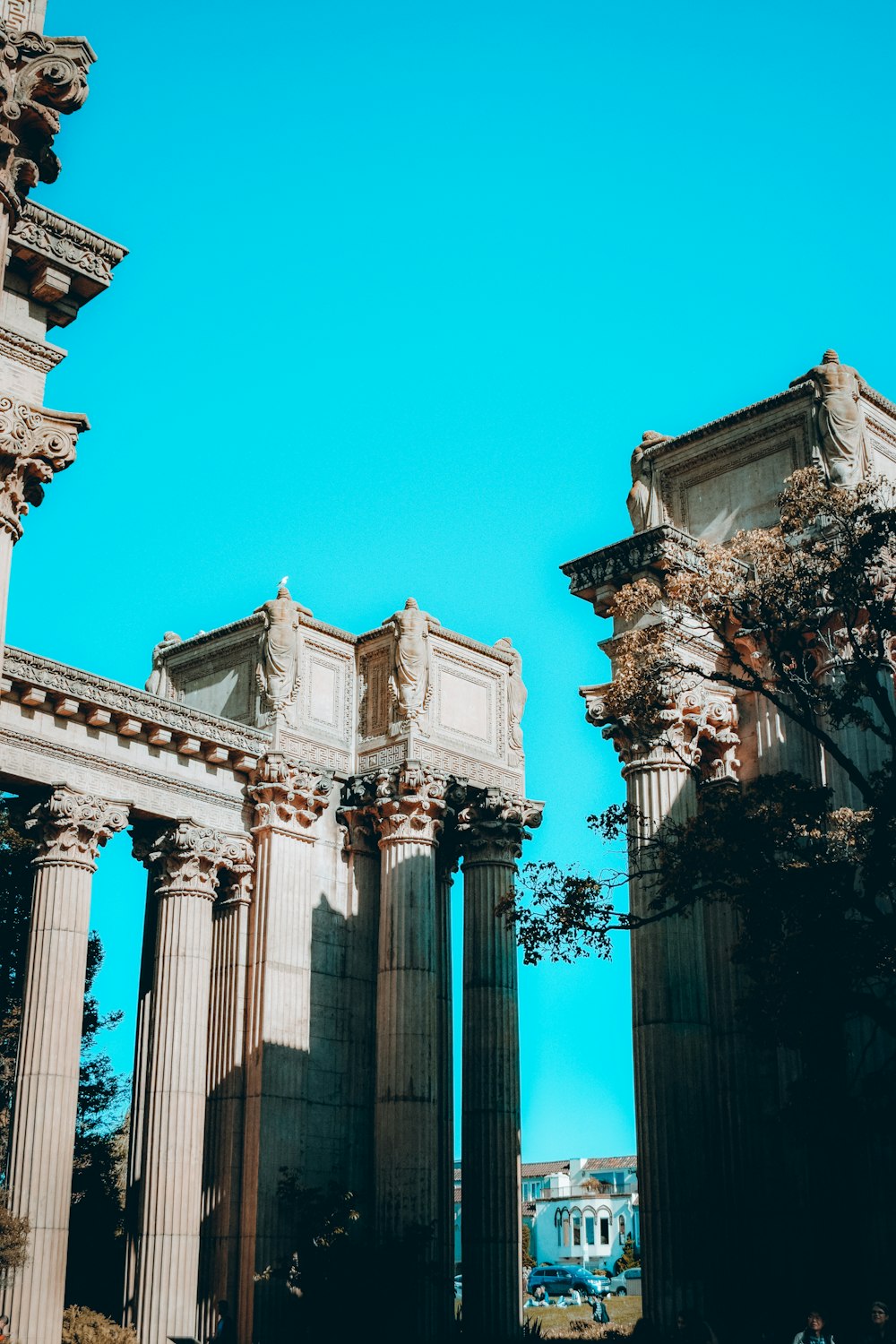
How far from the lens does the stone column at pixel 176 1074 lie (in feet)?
110

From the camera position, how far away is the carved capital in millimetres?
34031

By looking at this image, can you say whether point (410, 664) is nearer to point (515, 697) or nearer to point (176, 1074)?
point (515, 697)

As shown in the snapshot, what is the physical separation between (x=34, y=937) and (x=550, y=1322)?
22.5 meters

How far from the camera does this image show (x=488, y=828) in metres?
41.8

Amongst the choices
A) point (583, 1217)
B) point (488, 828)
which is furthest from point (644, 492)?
point (583, 1217)

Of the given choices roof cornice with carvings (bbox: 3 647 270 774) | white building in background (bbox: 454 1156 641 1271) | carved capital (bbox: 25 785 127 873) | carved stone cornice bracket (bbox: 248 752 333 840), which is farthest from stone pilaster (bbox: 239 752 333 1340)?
white building in background (bbox: 454 1156 641 1271)

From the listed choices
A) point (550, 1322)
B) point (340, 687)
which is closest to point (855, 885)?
point (340, 687)

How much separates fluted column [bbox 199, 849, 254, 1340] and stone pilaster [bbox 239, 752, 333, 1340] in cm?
25

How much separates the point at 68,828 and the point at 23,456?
67.8 feet

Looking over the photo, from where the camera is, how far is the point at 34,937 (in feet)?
109

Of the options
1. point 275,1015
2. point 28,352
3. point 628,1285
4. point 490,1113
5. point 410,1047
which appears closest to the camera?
point 28,352

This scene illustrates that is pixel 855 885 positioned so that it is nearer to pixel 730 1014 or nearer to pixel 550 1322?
pixel 730 1014

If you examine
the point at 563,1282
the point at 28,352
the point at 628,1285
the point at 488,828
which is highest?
the point at 488,828

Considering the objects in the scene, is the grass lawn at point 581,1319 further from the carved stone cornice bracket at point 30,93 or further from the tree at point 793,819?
the carved stone cornice bracket at point 30,93
